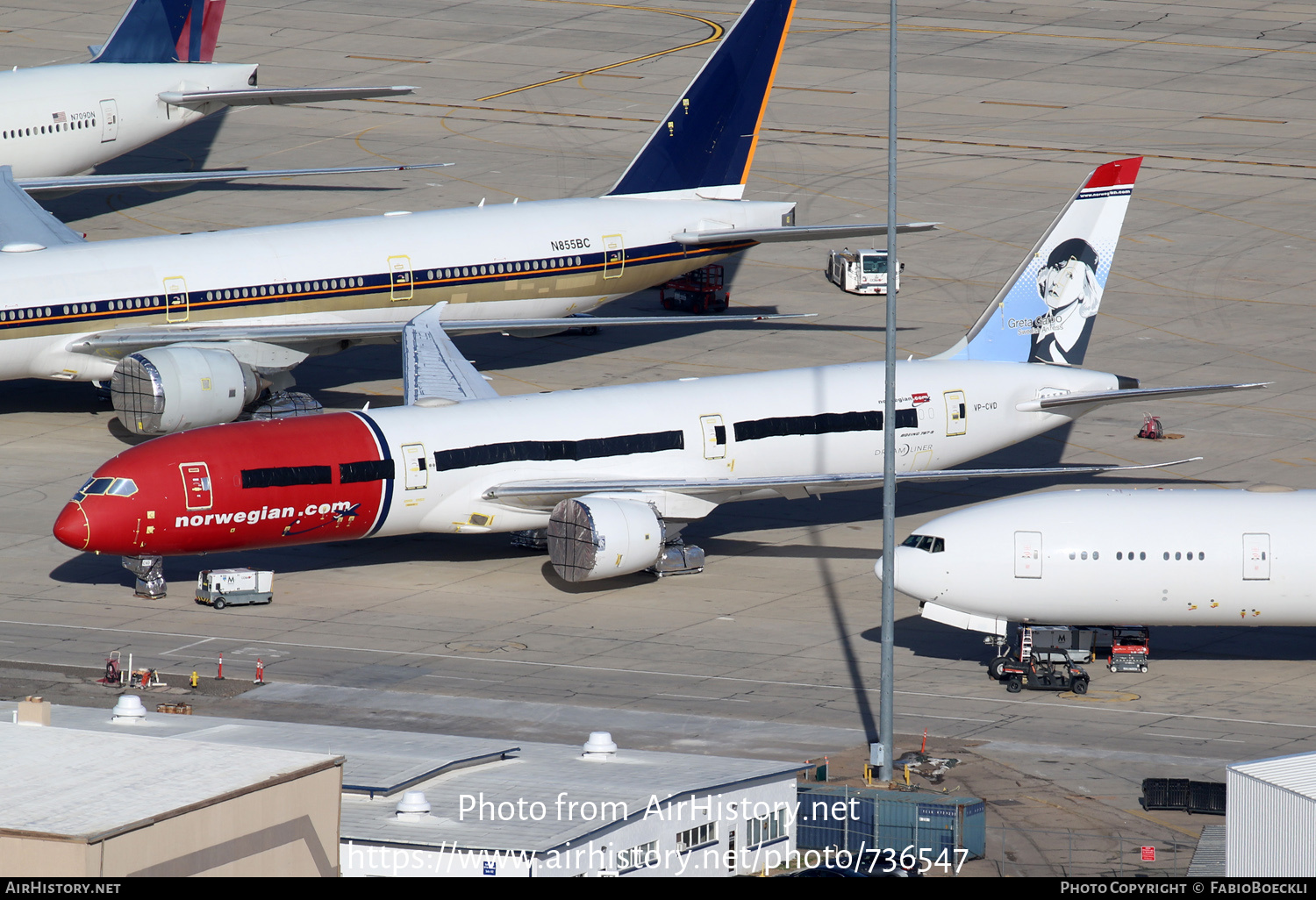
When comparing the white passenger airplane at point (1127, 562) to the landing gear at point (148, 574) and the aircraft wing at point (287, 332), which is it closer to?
the aircraft wing at point (287, 332)

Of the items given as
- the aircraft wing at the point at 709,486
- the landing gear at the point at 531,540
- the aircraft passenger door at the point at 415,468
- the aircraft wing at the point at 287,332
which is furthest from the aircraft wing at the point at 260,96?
the aircraft wing at the point at 709,486

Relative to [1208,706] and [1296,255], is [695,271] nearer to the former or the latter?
[1296,255]

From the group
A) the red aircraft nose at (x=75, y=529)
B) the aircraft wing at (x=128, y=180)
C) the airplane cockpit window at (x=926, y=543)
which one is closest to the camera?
the airplane cockpit window at (x=926, y=543)

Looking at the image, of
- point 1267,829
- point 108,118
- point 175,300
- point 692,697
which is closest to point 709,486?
point 692,697

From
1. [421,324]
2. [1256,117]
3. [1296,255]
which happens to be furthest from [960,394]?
[1256,117]

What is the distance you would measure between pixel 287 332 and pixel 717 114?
17.9 metres

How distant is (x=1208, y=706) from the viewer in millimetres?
48000

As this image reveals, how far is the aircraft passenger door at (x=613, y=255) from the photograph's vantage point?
2835 inches

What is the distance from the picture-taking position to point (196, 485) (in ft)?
171

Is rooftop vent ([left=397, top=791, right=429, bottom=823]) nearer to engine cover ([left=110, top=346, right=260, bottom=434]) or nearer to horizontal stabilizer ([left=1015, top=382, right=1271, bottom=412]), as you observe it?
horizontal stabilizer ([left=1015, top=382, right=1271, bottom=412])

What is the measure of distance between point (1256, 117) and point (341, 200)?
44924 millimetres

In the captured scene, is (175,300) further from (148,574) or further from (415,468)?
(415,468)

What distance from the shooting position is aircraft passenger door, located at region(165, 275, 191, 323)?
65.2 meters

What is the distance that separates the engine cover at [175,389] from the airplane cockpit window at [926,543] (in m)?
22.5
